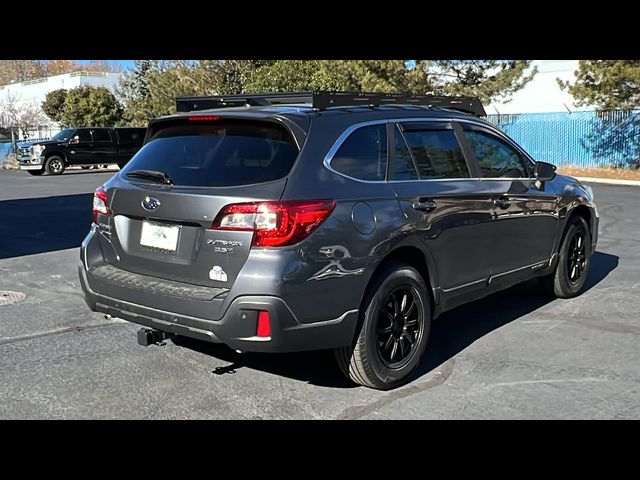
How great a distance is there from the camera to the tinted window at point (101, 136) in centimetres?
2848

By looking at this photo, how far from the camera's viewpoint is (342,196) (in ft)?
12.9

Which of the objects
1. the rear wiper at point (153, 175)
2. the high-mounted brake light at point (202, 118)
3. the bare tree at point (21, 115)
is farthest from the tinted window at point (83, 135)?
the high-mounted brake light at point (202, 118)

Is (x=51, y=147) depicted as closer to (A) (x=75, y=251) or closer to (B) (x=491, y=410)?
(A) (x=75, y=251)

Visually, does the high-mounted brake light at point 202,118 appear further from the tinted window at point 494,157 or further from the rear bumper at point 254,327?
the tinted window at point 494,157

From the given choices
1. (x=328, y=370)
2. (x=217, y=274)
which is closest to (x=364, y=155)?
(x=217, y=274)

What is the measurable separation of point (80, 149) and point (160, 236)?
26.0 meters

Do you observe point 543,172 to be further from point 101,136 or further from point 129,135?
point 129,135

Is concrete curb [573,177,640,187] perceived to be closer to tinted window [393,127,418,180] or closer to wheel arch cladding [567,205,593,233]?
wheel arch cladding [567,205,593,233]

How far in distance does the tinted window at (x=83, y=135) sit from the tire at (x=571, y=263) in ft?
82.7

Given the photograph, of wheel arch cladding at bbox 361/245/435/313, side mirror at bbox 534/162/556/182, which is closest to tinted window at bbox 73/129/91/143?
side mirror at bbox 534/162/556/182

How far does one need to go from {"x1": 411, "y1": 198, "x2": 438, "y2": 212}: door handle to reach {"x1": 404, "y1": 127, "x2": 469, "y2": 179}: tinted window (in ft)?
0.69

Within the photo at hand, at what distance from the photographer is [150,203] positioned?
4.03 meters
